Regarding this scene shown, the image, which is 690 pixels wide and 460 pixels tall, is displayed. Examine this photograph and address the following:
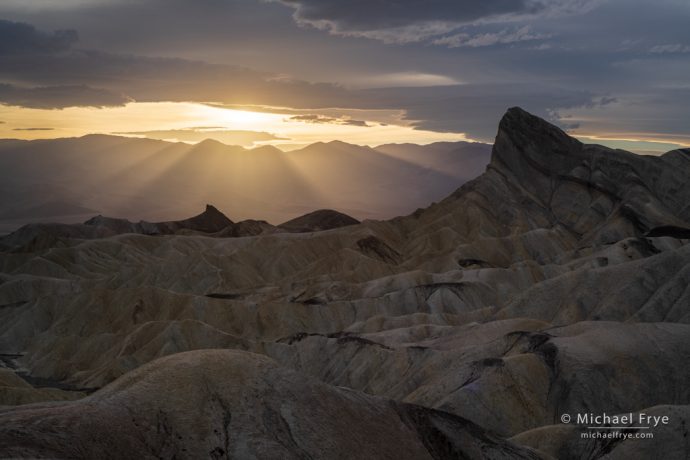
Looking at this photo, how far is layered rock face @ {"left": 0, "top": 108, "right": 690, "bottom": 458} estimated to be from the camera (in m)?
25.8

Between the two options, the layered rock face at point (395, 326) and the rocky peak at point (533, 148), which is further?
the rocky peak at point (533, 148)

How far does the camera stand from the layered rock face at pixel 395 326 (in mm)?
25797

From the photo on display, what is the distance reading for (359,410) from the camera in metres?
29.0

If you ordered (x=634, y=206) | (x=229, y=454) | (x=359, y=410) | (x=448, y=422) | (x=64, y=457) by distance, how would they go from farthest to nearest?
(x=634, y=206) → (x=448, y=422) → (x=359, y=410) → (x=229, y=454) → (x=64, y=457)

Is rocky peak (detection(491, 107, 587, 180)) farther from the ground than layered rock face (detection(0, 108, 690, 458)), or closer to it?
farther from the ground

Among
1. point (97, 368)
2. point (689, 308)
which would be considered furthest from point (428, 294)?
point (97, 368)

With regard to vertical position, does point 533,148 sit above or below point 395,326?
above

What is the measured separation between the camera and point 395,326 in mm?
78750

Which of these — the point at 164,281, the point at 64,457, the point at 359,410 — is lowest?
the point at 164,281

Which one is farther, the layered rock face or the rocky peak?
the rocky peak

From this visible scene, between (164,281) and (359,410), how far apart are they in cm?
10132

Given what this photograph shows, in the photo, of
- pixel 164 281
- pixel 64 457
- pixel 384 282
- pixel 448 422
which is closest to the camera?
pixel 64 457

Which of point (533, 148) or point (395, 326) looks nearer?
point (395, 326)

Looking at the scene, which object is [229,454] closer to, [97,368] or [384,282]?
[97,368]
